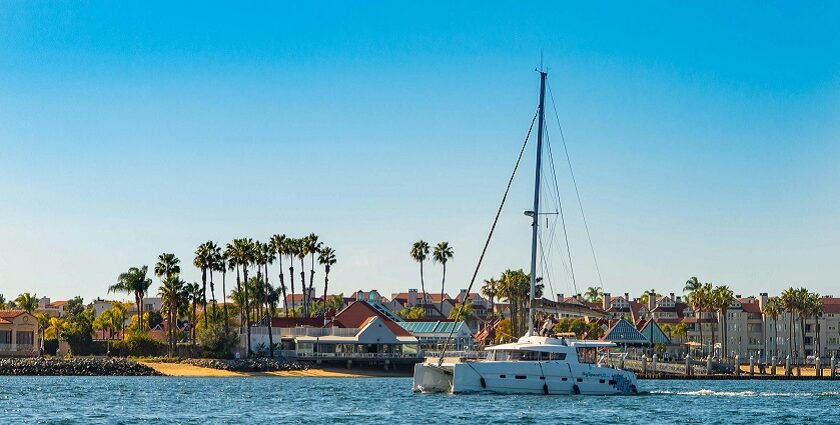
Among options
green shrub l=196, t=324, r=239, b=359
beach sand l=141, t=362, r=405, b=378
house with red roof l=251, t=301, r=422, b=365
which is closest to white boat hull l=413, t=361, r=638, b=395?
beach sand l=141, t=362, r=405, b=378

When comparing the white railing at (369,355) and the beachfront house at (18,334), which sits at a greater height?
the beachfront house at (18,334)

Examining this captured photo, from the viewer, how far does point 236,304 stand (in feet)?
620

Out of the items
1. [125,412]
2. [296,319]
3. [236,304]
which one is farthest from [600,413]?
[236,304]

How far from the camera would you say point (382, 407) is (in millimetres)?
65438

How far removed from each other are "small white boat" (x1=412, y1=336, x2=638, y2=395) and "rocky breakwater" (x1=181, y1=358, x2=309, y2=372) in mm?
53146

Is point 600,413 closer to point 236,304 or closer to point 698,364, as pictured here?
point 698,364

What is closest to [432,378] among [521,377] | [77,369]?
[521,377]

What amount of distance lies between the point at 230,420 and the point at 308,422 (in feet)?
12.1

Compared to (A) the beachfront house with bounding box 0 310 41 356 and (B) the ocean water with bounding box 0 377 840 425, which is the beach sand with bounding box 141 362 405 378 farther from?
(B) the ocean water with bounding box 0 377 840 425

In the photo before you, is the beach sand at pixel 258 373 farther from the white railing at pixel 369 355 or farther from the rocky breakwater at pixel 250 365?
the white railing at pixel 369 355

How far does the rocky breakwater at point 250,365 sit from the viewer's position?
123 metres

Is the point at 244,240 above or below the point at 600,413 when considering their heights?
above

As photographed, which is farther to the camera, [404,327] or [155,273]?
[404,327]

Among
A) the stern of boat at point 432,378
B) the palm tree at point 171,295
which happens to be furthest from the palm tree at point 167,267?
the stern of boat at point 432,378
